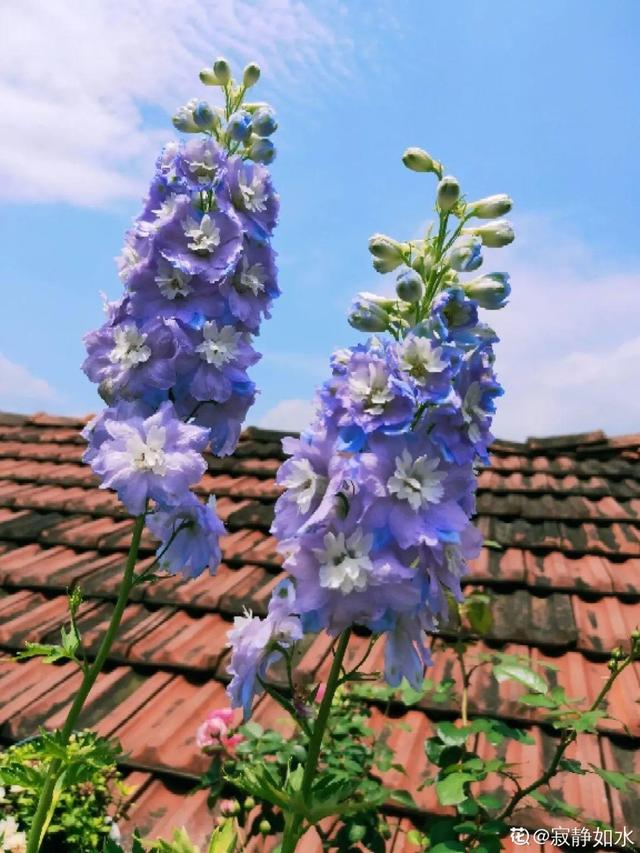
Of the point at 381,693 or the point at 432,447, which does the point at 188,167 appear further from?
the point at 381,693

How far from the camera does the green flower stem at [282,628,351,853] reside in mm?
1112

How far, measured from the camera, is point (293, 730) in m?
2.40

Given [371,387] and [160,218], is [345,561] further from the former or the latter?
[160,218]

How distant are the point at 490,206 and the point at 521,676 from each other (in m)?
0.95

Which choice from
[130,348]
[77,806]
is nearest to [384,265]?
[130,348]

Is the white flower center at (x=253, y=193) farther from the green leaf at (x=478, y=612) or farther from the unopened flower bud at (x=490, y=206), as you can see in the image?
the green leaf at (x=478, y=612)

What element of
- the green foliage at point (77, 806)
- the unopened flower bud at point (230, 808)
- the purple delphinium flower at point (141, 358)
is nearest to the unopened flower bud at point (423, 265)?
the purple delphinium flower at point (141, 358)

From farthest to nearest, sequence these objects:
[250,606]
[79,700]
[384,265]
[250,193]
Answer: [250,606], [250,193], [79,700], [384,265]

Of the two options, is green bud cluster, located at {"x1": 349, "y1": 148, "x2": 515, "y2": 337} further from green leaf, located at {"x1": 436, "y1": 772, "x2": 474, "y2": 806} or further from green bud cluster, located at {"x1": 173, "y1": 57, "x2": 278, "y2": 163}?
green leaf, located at {"x1": 436, "y1": 772, "x2": 474, "y2": 806}

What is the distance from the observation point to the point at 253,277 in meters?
1.64

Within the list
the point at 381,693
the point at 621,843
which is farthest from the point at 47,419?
the point at 621,843

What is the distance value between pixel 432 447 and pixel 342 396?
147 millimetres

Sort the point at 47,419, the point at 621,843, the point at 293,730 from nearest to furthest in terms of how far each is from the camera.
→ the point at 621,843, the point at 293,730, the point at 47,419

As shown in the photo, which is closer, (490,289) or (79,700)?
(490,289)
